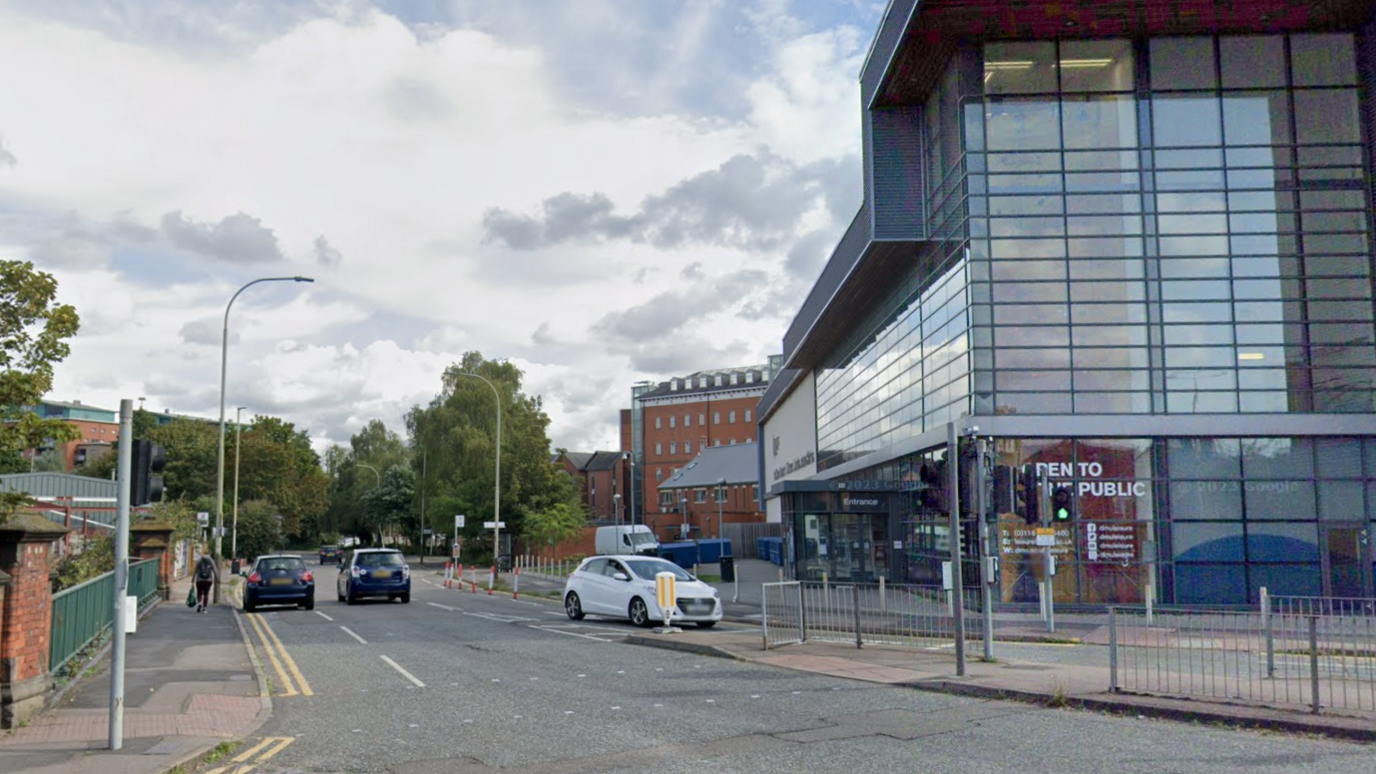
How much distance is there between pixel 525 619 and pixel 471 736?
15085 millimetres

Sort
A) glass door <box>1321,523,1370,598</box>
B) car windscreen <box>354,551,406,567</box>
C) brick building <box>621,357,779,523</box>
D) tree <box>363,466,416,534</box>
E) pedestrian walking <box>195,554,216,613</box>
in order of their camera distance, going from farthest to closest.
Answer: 1. brick building <box>621,357,779,523</box>
2. tree <box>363,466,416,534</box>
3. car windscreen <box>354,551,406,567</box>
4. pedestrian walking <box>195,554,216,613</box>
5. glass door <box>1321,523,1370,598</box>

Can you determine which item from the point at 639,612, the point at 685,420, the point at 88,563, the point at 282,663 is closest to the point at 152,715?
the point at 282,663

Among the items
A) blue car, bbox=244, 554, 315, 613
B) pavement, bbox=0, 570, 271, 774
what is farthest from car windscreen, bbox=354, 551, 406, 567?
pavement, bbox=0, 570, 271, 774

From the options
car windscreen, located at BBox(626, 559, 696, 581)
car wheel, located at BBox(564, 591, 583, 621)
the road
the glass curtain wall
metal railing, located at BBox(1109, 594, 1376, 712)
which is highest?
the glass curtain wall

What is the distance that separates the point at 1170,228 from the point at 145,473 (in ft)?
84.9

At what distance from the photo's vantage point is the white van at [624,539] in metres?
54.3

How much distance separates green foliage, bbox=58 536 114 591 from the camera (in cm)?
2075

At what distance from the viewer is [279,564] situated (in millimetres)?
28656

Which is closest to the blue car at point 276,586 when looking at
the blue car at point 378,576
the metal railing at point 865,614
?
the blue car at point 378,576

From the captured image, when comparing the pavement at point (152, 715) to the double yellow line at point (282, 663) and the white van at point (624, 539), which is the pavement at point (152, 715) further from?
the white van at point (624, 539)

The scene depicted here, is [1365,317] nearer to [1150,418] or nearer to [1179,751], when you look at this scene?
[1150,418]

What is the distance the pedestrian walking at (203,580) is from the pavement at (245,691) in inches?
258

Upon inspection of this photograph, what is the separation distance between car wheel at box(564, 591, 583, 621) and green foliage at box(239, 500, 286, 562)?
4865 cm

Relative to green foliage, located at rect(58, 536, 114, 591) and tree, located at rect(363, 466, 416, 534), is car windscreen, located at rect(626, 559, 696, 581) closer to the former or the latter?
green foliage, located at rect(58, 536, 114, 591)
